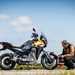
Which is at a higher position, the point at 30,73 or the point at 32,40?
the point at 32,40

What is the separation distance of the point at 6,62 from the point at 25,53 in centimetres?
47

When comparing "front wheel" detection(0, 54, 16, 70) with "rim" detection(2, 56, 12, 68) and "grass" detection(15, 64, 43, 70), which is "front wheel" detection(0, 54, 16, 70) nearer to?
"rim" detection(2, 56, 12, 68)

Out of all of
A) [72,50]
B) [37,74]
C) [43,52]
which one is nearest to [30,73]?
[37,74]

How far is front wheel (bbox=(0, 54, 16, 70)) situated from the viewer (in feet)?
24.4

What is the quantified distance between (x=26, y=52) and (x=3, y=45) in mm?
542

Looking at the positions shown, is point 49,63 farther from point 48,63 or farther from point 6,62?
point 6,62

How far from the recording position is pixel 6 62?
24.6 feet

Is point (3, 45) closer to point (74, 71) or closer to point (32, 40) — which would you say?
point (32, 40)

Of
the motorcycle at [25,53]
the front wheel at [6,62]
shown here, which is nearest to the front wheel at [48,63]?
the motorcycle at [25,53]

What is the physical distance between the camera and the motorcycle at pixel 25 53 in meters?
7.46

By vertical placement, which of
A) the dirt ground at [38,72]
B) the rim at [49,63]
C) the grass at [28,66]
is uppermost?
the rim at [49,63]

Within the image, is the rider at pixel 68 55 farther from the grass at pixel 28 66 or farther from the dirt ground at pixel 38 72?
the grass at pixel 28 66

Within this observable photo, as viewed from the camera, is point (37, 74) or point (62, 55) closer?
point (37, 74)

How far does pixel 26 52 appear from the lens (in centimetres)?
759
